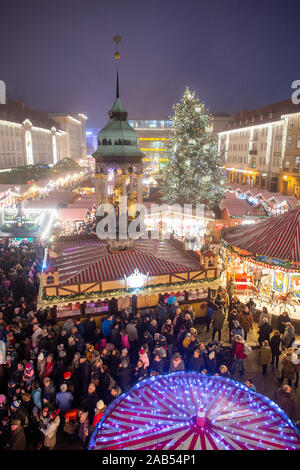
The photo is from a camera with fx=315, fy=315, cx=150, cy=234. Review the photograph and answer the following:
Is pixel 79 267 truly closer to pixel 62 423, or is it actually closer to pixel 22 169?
pixel 62 423

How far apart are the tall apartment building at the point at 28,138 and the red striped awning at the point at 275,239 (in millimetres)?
36955

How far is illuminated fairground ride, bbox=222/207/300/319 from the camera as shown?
11.0 meters

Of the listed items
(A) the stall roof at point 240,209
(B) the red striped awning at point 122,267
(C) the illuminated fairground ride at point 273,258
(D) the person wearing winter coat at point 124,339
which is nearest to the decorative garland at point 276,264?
(C) the illuminated fairground ride at point 273,258

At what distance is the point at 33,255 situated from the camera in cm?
1511

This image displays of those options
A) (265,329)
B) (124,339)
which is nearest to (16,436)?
(124,339)

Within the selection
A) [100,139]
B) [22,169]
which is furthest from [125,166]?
[22,169]

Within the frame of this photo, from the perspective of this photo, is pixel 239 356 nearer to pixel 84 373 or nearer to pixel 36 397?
pixel 84 373

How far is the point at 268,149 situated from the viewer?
1668 inches

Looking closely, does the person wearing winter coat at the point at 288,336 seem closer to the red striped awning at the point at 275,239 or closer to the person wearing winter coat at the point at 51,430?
the red striped awning at the point at 275,239

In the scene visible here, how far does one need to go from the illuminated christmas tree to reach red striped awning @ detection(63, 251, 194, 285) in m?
11.0

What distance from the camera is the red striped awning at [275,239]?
11.0 meters

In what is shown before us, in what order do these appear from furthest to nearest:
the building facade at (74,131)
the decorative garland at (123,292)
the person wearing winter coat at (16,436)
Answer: the building facade at (74,131) < the decorative garland at (123,292) < the person wearing winter coat at (16,436)

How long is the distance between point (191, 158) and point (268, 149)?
84.8 feet

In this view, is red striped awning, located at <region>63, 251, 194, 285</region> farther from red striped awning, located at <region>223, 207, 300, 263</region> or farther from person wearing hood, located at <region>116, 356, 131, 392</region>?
person wearing hood, located at <region>116, 356, 131, 392</region>
